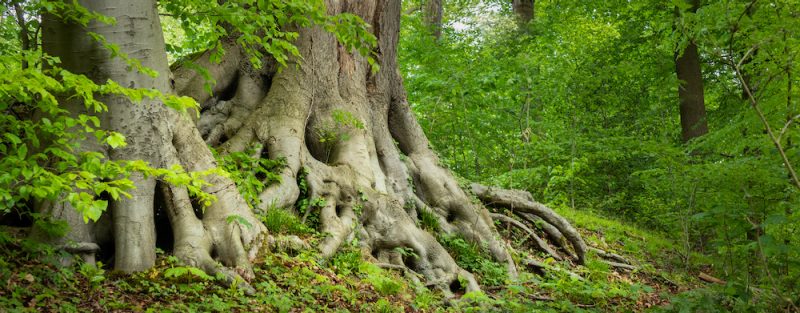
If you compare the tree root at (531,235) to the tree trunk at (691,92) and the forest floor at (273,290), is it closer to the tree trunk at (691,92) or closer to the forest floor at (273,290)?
the forest floor at (273,290)

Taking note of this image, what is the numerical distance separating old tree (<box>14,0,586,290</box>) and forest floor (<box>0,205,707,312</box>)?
7.6 inches

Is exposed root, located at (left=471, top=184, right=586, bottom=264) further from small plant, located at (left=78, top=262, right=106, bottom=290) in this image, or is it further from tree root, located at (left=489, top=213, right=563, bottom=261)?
small plant, located at (left=78, top=262, right=106, bottom=290)

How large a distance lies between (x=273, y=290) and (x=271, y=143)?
2.30 m

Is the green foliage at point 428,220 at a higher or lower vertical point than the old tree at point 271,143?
lower

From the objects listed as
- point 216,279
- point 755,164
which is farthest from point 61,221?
point 755,164

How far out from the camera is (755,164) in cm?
491

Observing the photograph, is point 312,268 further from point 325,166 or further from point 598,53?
point 598,53

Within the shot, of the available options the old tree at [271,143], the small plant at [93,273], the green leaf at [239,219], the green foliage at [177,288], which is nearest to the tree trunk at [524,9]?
the old tree at [271,143]

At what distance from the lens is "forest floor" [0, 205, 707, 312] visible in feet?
12.3

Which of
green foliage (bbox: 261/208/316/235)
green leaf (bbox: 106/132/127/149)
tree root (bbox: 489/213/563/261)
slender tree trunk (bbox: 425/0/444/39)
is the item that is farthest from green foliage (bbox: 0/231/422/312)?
slender tree trunk (bbox: 425/0/444/39)

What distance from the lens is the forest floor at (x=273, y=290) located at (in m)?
3.76

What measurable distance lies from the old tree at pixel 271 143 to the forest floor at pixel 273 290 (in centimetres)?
19

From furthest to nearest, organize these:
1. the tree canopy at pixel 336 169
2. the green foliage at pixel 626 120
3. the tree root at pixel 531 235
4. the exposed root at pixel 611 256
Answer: the exposed root at pixel 611 256
the tree root at pixel 531 235
the green foliage at pixel 626 120
the tree canopy at pixel 336 169

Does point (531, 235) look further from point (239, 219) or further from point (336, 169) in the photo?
point (239, 219)
